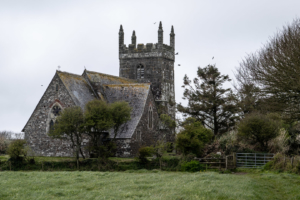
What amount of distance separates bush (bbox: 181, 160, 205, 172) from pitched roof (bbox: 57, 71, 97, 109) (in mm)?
11372

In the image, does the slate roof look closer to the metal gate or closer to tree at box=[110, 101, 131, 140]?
tree at box=[110, 101, 131, 140]

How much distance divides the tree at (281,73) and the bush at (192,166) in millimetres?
7606

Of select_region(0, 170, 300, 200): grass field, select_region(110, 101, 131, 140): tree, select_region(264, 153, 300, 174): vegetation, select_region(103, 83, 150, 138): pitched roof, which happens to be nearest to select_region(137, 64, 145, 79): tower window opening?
select_region(103, 83, 150, 138): pitched roof

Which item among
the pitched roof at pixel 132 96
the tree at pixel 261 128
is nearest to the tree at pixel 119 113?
the pitched roof at pixel 132 96


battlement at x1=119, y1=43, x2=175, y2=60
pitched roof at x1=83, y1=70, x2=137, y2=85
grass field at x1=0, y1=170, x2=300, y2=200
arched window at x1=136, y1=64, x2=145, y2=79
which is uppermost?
battlement at x1=119, y1=43, x2=175, y2=60

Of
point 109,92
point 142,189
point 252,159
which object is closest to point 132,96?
point 109,92

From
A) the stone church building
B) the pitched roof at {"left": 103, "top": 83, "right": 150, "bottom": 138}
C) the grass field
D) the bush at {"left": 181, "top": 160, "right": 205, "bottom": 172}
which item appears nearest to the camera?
the grass field

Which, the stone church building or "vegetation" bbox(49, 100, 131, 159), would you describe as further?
the stone church building

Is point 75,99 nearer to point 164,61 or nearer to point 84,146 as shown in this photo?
point 84,146

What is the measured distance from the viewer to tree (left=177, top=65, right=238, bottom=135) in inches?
1489

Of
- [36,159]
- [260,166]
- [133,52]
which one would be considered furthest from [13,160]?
[133,52]

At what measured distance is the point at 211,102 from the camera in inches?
1503

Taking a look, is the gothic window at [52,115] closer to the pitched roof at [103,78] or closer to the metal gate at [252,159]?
the pitched roof at [103,78]

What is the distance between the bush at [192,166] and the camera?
89.6 ft
